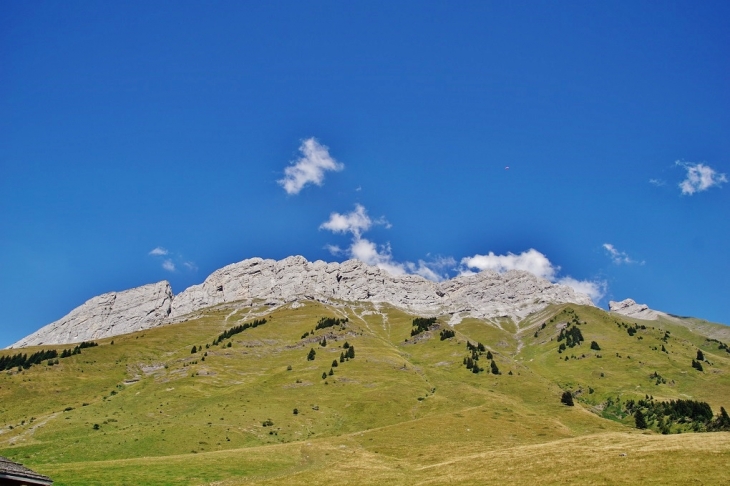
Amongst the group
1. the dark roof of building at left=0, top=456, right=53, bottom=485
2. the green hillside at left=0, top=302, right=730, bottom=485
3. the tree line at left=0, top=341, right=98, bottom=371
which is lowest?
the green hillside at left=0, top=302, right=730, bottom=485

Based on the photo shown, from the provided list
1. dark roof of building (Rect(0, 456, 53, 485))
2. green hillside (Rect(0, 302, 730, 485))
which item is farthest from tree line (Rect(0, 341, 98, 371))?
dark roof of building (Rect(0, 456, 53, 485))

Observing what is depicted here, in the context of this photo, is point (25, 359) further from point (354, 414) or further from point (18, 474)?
point (18, 474)

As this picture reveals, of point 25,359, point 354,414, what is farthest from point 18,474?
point 25,359

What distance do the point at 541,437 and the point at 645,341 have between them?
5997 inches

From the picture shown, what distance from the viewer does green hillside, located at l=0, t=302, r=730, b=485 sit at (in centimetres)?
4991

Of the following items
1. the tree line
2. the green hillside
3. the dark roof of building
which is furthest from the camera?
the tree line

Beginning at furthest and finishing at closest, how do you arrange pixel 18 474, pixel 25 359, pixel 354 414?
pixel 25 359 < pixel 354 414 < pixel 18 474

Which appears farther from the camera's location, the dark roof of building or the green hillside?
the green hillside

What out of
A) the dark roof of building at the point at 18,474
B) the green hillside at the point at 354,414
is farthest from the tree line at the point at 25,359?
the dark roof of building at the point at 18,474

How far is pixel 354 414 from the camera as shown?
4171 inches

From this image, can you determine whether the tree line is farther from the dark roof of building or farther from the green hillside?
the dark roof of building

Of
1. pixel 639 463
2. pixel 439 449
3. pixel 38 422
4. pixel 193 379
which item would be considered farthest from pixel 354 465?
pixel 193 379

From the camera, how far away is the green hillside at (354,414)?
4991 centimetres

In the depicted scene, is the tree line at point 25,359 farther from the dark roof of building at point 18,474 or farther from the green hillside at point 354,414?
the dark roof of building at point 18,474
